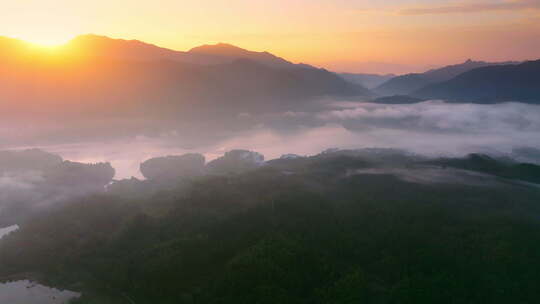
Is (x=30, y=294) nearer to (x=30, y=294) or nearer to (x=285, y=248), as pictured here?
(x=30, y=294)

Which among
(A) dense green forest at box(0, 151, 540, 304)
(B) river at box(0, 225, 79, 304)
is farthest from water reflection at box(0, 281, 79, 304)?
(A) dense green forest at box(0, 151, 540, 304)

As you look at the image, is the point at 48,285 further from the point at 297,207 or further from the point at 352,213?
the point at 352,213

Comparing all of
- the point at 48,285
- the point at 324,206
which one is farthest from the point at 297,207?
the point at 48,285

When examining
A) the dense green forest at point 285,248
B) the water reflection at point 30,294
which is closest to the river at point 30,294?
the water reflection at point 30,294

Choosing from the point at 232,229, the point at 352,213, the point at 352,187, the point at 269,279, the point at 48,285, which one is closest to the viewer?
the point at 269,279

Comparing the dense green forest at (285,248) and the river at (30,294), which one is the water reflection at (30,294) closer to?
the river at (30,294)

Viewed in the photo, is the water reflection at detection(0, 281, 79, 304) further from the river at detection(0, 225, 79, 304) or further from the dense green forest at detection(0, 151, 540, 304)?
the dense green forest at detection(0, 151, 540, 304)

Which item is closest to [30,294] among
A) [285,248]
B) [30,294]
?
[30,294]

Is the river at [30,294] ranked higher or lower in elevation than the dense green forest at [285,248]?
lower
